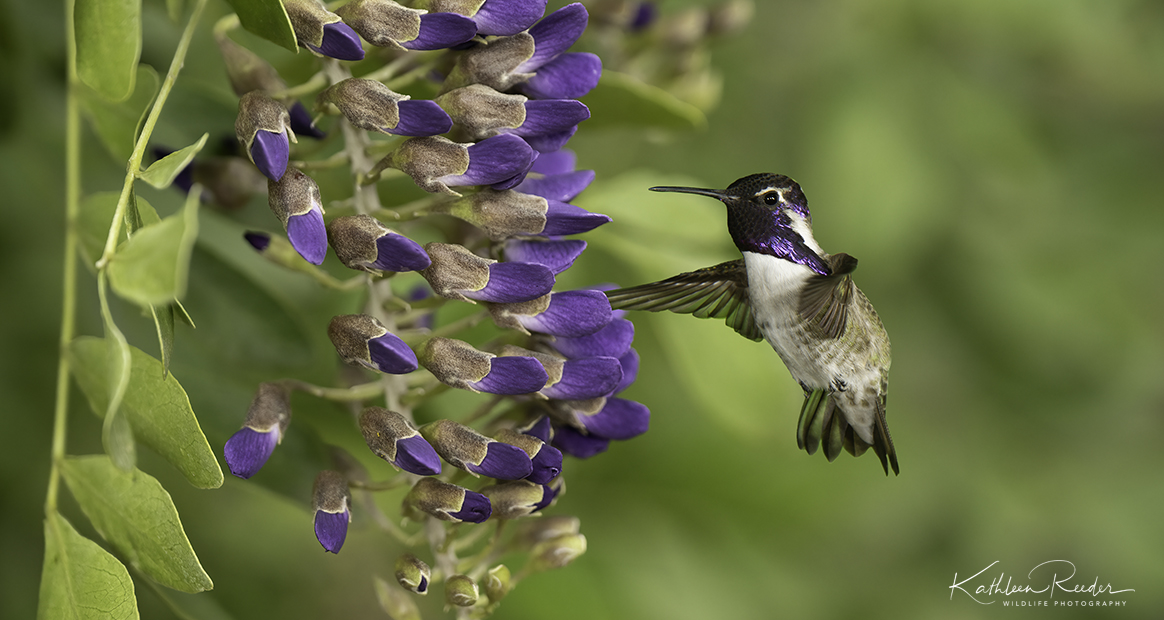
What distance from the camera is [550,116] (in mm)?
1165

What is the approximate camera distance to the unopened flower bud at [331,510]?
1182 millimetres

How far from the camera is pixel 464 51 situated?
4.07 feet

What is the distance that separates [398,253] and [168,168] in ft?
0.89

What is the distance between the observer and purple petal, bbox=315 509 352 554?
1179 mm

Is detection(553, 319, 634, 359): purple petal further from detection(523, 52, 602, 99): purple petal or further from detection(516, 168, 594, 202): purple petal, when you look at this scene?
detection(523, 52, 602, 99): purple petal

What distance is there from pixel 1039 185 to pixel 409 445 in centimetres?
313

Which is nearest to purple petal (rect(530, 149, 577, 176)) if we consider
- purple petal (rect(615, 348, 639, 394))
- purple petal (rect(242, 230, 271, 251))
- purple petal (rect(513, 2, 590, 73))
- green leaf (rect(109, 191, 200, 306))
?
purple petal (rect(513, 2, 590, 73))

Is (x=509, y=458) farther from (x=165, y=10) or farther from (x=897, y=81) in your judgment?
(x=897, y=81)

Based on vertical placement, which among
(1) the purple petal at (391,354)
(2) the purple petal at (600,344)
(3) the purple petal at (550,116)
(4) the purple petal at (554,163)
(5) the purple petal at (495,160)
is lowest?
(1) the purple petal at (391,354)

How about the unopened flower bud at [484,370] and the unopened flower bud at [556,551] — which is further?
the unopened flower bud at [556,551]

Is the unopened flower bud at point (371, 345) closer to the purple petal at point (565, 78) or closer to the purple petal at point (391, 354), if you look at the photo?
the purple petal at point (391, 354)

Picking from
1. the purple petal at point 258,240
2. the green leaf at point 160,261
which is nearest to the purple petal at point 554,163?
the purple petal at point 258,240

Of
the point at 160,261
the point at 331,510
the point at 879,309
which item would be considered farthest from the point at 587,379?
the point at 879,309

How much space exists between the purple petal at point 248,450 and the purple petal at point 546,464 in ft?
1.16
